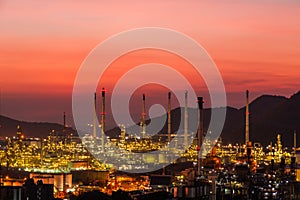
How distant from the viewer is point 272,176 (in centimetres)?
1221

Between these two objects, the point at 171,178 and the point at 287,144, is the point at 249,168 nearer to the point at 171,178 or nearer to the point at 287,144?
the point at 171,178

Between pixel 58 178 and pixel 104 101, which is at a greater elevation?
pixel 104 101

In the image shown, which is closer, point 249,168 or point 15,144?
point 249,168

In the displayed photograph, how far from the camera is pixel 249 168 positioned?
13.1 meters

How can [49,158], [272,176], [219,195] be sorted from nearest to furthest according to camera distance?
1. [219,195]
2. [272,176]
3. [49,158]

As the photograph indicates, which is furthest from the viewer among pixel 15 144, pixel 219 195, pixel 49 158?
pixel 15 144

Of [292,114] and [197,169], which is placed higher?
[292,114]

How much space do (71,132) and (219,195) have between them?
13196 mm

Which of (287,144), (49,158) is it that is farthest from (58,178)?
(287,144)

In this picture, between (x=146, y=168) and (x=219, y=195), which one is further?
(x=146, y=168)

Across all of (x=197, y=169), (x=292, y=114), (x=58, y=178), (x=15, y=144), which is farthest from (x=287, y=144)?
(x=58, y=178)

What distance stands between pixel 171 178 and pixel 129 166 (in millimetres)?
4364

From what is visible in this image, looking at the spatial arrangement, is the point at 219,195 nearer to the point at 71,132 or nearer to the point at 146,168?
the point at 146,168

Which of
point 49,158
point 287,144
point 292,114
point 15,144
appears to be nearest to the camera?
point 49,158
